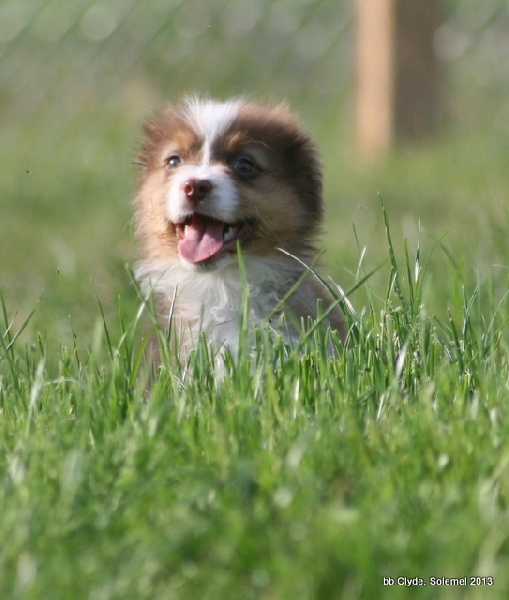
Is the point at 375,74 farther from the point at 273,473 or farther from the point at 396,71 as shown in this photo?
the point at 273,473

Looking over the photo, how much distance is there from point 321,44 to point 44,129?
2.48m

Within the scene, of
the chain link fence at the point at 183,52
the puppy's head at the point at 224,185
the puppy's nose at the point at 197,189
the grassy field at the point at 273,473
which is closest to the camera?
the grassy field at the point at 273,473

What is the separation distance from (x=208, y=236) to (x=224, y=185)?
0.68 feet

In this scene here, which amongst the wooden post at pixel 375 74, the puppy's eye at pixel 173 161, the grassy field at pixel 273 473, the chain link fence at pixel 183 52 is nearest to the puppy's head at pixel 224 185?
the puppy's eye at pixel 173 161

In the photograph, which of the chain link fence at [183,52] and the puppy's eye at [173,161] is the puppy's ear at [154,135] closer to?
the puppy's eye at [173,161]

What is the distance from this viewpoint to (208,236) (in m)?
3.79

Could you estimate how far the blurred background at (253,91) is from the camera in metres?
7.33

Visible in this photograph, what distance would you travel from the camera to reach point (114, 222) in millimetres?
6801

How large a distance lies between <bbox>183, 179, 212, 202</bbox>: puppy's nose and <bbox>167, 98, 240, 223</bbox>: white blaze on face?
0.02 meters

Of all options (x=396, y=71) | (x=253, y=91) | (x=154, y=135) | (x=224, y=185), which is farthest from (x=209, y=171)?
(x=253, y=91)

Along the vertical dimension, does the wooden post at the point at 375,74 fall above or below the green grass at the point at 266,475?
above

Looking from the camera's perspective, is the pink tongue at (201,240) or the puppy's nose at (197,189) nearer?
the puppy's nose at (197,189)

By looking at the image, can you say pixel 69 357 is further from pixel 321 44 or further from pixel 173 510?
pixel 321 44

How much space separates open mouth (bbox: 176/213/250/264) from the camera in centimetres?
375
